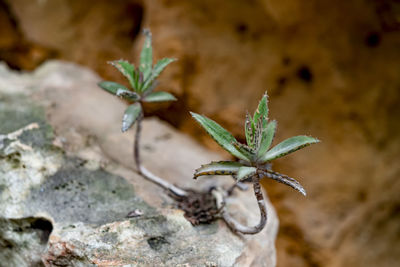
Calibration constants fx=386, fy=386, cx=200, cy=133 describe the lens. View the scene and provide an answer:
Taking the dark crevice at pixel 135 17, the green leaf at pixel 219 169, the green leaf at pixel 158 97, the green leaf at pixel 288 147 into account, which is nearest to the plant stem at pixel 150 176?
the green leaf at pixel 158 97

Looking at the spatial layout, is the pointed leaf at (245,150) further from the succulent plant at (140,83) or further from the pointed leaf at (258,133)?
the succulent plant at (140,83)

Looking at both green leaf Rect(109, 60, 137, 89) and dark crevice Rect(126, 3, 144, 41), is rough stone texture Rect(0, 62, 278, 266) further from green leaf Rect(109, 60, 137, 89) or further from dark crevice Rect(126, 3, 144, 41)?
dark crevice Rect(126, 3, 144, 41)

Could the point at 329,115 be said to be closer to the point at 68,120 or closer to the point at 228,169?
the point at 228,169

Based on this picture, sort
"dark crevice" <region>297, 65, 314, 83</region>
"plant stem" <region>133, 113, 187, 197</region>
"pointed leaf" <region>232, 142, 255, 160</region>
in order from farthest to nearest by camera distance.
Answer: "dark crevice" <region>297, 65, 314, 83</region> < "plant stem" <region>133, 113, 187, 197</region> < "pointed leaf" <region>232, 142, 255, 160</region>

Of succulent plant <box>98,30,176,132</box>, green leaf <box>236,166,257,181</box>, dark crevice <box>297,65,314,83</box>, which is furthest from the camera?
dark crevice <box>297,65,314,83</box>

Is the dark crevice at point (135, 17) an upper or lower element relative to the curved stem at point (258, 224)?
upper

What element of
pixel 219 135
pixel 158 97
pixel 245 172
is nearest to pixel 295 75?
pixel 158 97

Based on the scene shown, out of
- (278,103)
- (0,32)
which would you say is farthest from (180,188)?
(0,32)

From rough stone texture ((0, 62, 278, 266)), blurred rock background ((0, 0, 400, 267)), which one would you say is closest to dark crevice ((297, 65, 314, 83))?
blurred rock background ((0, 0, 400, 267))
